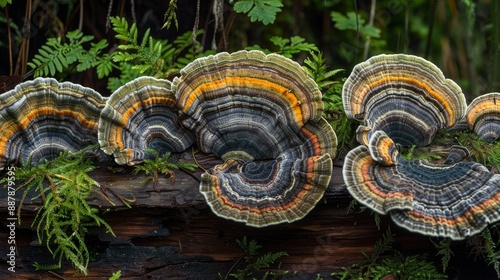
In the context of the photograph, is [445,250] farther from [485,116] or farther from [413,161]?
[485,116]

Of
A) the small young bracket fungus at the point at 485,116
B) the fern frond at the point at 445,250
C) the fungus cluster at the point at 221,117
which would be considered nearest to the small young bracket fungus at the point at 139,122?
the fungus cluster at the point at 221,117

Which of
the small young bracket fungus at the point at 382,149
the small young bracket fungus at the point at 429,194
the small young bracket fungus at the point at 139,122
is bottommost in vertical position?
the small young bracket fungus at the point at 429,194

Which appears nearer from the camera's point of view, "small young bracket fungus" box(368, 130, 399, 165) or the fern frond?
"small young bracket fungus" box(368, 130, 399, 165)

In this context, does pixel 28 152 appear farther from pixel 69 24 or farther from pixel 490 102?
pixel 490 102

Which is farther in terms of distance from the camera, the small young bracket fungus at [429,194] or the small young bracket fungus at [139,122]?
the small young bracket fungus at [139,122]

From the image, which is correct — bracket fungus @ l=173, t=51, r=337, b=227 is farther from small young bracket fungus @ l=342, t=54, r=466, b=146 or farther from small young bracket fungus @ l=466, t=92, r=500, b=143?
small young bracket fungus @ l=466, t=92, r=500, b=143

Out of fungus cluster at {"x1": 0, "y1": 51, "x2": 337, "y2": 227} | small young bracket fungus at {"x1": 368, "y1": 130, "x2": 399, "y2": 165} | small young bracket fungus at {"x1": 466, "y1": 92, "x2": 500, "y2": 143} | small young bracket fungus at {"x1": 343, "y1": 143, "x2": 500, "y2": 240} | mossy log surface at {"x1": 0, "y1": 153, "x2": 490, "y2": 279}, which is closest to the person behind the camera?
small young bracket fungus at {"x1": 343, "y1": 143, "x2": 500, "y2": 240}

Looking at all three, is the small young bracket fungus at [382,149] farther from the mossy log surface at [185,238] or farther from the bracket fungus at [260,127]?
the mossy log surface at [185,238]

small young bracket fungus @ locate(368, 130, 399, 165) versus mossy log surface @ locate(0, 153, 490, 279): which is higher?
small young bracket fungus @ locate(368, 130, 399, 165)

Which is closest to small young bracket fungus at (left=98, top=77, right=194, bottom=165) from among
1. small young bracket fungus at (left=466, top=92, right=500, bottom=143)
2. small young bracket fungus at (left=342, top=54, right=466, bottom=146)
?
small young bracket fungus at (left=342, top=54, right=466, bottom=146)

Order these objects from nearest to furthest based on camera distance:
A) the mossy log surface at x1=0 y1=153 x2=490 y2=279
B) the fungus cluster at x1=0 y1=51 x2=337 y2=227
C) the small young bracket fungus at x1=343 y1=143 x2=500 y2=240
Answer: the small young bracket fungus at x1=343 y1=143 x2=500 y2=240 < the fungus cluster at x1=0 y1=51 x2=337 y2=227 < the mossy log surface at x1=0 y1=153 x2=490 y2=279
